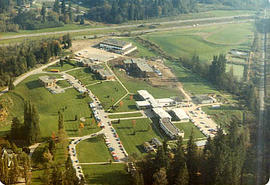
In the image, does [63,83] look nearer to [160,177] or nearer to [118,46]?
[118,46]

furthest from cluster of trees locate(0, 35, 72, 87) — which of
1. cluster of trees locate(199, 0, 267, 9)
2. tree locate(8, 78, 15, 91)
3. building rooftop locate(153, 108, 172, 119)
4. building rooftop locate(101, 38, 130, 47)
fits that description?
cluster of trees locate(199, 0, 267, 9)

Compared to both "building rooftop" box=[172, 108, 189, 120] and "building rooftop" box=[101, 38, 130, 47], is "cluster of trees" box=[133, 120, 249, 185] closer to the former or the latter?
"building rooftop" box=[172, 108, 189, 120]

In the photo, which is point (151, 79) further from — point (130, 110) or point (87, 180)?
point (87, 180)

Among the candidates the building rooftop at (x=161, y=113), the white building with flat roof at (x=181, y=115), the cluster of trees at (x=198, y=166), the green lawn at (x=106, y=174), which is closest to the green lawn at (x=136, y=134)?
the building rooftop at (x=161, y=113)

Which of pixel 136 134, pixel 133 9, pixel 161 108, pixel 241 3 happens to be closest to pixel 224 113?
pixel 161 108

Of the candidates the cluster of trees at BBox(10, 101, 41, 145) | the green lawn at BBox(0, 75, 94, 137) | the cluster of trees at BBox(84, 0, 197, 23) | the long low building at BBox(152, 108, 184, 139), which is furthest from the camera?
the cluster of trees at BBox(84, 0, 197, 23)

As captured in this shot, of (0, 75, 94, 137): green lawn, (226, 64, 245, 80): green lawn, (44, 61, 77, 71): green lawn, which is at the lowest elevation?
(0, 75, 94, 137): green lawn

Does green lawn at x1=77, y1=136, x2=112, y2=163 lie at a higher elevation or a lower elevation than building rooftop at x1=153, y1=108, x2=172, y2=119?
lower
